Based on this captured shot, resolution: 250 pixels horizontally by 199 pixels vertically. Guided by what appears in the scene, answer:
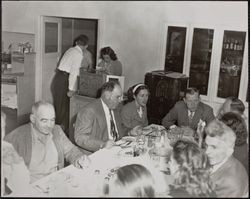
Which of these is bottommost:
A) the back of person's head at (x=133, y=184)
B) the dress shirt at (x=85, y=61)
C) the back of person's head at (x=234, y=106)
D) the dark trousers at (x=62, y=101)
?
the dark trousers at (x=62, y=101)

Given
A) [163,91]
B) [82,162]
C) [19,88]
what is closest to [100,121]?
[82,162]

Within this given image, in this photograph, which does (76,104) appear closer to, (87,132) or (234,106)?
(87,132)

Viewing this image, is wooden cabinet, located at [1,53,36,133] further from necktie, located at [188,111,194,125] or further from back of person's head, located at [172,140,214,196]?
back of person's head, located at [172,140,214,196]

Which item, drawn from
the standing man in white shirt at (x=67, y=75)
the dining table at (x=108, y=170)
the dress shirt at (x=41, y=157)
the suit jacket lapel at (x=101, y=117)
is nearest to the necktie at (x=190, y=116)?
the dining table at (x=108, y=170)

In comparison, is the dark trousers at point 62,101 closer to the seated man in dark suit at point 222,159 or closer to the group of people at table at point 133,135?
the group of people at table at point 133,135

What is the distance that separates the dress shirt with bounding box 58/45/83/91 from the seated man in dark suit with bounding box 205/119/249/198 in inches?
116

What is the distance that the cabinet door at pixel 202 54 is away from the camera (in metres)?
4.02

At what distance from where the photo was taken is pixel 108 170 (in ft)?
6.29

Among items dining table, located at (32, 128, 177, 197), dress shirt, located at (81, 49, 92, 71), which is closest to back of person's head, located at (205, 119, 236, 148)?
dining table, located at (32, 128, 177, 197)

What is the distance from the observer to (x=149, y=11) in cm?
391

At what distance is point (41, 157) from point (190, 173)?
971 mm

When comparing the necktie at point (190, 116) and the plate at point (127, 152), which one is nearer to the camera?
the plate at point (127, 152)

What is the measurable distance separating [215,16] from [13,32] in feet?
10.1

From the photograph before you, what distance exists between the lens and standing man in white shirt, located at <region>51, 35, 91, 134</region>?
438 cm
